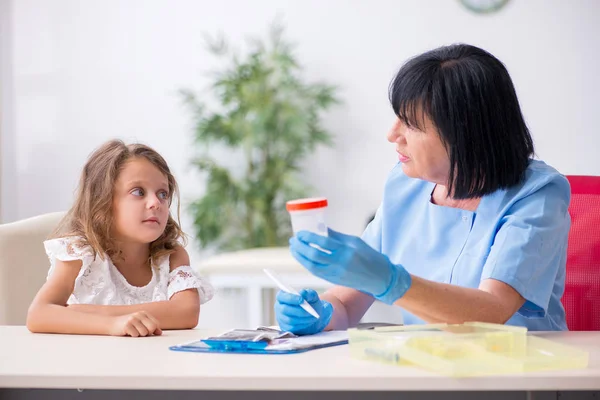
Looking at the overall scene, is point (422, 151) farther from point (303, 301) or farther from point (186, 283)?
point (186, 283)

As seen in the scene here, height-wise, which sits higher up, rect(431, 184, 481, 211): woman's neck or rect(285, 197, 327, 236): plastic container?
rect(285, 197, 327, 236): plastic container

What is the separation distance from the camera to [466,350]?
0.94 meters

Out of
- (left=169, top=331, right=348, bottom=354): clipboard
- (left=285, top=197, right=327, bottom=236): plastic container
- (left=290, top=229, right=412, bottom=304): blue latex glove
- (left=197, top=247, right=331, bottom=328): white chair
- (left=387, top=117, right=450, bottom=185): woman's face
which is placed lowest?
(left=197, top=247, right=331, bottom=328): white chair

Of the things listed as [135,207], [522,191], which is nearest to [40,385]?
[135,207]

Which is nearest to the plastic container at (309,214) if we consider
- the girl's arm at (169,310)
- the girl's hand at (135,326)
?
the girl's hand at (135,326)

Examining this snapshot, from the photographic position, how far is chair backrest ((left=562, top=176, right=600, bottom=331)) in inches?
60.6

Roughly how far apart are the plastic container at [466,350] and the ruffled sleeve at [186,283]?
0.56 m

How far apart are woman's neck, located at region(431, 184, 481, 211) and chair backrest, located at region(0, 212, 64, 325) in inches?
34.4

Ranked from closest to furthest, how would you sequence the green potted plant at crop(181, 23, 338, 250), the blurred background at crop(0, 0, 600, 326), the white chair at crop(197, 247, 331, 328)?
the white chair at crop(197, 247, 331, 328) → the green potted plant at crop(181, 23, 338, 250) → the blurred background at crop(0, 0, 600, 326)

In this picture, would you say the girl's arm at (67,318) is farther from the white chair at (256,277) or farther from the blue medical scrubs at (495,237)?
the white chair at (256,277)

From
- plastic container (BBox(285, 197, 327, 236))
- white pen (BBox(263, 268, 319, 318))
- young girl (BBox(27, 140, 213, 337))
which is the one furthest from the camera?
young girl (BBox(27, 140, 213, 337))

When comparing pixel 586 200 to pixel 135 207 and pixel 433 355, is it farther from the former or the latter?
pixel 135 207

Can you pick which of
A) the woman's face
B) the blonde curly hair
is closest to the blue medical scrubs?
the woman's face

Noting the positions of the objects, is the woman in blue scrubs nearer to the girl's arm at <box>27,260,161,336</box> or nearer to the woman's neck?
the woman's neck
